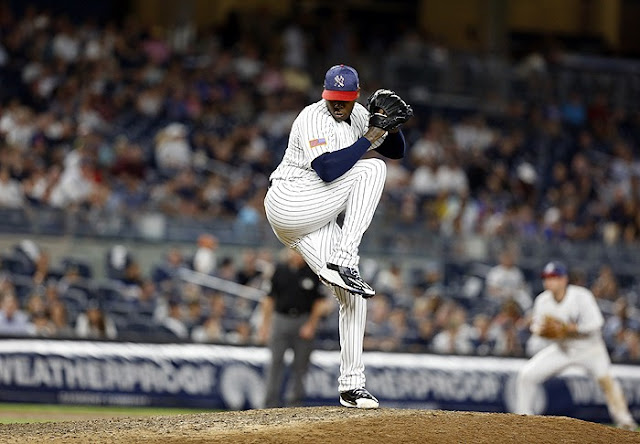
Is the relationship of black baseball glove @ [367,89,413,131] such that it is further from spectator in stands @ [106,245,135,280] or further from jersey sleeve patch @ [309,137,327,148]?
spectator in stands @ [106,245,135,280]

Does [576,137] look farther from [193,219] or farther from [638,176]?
[193,219]

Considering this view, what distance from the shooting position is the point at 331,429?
6.79 meters

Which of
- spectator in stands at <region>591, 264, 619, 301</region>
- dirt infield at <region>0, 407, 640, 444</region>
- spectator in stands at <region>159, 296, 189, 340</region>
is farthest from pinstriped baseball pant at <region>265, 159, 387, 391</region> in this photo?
spectator in stands at <region>591, 264, 619, 301</region>

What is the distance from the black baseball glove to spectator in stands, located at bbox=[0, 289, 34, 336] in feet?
26.4

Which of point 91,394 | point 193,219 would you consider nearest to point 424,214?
point 193,219

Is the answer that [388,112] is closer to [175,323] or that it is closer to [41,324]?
[41,324]

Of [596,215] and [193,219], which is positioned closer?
[193,219]

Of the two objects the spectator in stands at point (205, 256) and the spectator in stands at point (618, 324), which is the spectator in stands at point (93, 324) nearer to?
the spectator in stands at point (205, 256)

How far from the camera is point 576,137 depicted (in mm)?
24375

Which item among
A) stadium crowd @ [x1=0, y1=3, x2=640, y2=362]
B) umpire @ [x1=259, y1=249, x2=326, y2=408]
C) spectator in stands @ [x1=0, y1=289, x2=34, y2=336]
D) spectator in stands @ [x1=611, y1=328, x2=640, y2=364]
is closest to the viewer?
umpire @ [x1=259, y1=249, x2=326, y2=408]

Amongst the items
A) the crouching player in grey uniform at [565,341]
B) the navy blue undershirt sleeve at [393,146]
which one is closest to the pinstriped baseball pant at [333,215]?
the navy blue undershirt sleeve at [393,146]

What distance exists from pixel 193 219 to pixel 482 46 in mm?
12900

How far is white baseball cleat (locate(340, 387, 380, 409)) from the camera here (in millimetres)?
7594

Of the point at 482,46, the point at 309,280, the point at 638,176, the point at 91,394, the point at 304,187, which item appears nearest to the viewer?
the point at 304,187
